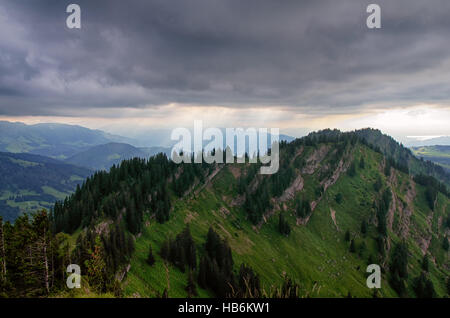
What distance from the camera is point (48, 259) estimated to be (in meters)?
40.6

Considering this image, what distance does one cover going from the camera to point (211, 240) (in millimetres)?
113500

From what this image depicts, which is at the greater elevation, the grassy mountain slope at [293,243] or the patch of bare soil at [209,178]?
the patch of bare soil at [209,178]

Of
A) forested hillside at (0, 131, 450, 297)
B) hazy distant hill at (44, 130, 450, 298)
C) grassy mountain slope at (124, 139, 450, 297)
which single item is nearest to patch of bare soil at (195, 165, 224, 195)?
forested hillside at (0, 131, 450, 297)

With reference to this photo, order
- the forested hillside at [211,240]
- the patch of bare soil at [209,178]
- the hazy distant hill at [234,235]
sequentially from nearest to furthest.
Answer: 1. the forested hillside at [211,240]
2. the hazy distant hill at [234,235]
3. the patch of bare soil at [209,178]

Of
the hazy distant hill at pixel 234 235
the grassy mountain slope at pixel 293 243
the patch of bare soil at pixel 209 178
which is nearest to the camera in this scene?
the hazy distant hill at pixel 234 235

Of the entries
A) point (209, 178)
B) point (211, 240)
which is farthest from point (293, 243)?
point (209, 178)

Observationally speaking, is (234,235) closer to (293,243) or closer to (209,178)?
(293,243)

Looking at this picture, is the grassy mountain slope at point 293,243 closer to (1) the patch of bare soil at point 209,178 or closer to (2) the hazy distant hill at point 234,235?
(2) the hazy distant hill at point 234,235

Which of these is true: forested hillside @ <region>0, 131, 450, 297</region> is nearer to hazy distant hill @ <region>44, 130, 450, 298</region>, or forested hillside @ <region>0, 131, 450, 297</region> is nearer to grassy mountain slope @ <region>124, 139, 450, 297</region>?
hazy distant hill @ <region>44, 130, 450, 298</region>

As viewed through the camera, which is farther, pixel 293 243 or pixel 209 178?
pixel 209 178

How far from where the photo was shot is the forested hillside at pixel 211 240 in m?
44.3

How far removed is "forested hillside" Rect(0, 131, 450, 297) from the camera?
44281 mm

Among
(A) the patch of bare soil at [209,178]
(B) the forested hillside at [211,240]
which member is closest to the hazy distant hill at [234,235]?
(B) the forested hillside at [211,240]
